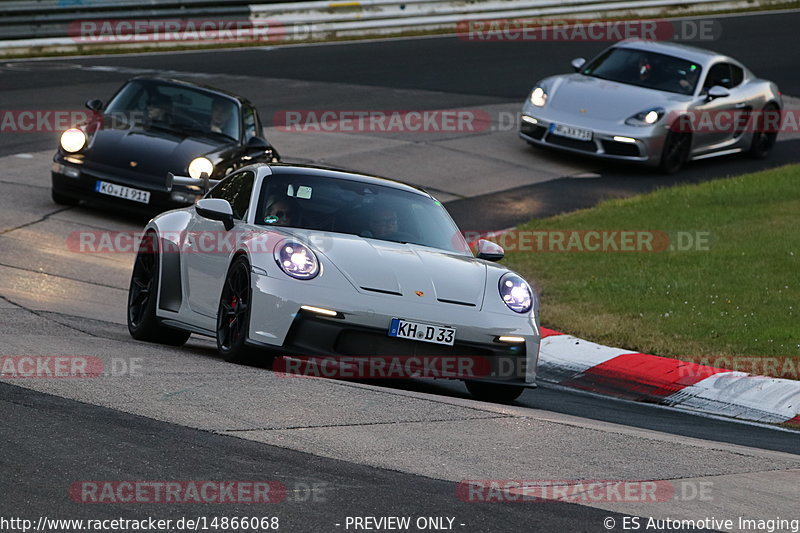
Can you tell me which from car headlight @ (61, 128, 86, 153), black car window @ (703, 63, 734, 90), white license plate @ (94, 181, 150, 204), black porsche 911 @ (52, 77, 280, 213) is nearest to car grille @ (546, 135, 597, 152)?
black car window @ (703, 63, 734, 90)

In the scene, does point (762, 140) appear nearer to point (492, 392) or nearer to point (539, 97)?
point (539, 97)

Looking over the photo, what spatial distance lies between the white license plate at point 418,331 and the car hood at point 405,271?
168mm

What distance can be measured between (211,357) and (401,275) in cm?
139

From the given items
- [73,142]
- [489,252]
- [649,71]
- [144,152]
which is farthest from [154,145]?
[649,71]

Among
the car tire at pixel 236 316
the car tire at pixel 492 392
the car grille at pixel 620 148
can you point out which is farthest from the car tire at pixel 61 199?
the car tire at pixel 492 392

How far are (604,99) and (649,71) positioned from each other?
127cm

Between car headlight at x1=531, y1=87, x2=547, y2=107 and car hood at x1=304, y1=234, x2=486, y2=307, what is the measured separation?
10.8m

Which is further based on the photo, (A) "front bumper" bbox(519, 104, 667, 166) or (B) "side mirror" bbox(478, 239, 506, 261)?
(A) "front bumper" bbox(519, 104, 667, 166)

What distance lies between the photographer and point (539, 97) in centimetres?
1900

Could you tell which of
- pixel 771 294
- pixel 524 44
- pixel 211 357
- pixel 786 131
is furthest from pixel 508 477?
pixel 524 44

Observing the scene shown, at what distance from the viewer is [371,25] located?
2936 cm

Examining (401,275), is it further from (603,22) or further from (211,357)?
(603,22)

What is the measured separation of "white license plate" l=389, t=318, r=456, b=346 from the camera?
773cm

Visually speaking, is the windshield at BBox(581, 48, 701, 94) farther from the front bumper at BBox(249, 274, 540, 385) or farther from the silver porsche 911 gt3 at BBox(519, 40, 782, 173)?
the front bumper at BBox(249, 274, 540, 385)
